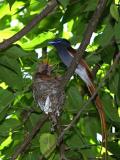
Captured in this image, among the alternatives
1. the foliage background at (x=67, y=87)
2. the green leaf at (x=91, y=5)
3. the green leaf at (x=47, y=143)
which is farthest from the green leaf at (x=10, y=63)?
the green leaf at (x=47, y=143)

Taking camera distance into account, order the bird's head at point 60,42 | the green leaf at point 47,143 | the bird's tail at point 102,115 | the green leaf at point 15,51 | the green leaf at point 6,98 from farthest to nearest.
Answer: the bird's head at point 60,42, the green leaf at point 6,98, the green leaf at point 15,51, the bird's tail at point 102,115, the green leaf at point 47,143

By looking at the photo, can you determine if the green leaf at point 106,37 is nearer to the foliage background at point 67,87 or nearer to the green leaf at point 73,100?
the foliage background at point 67,87

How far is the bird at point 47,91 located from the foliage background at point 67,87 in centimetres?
6

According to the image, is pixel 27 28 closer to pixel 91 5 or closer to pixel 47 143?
pixel 47 143

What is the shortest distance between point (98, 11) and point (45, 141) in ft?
2.46

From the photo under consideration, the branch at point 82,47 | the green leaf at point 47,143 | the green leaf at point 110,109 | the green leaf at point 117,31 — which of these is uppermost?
the green leaf at point 117,31

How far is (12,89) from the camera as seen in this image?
3.25 meters

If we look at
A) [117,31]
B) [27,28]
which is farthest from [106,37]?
[27,28]

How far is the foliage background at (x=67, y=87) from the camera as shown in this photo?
310cm

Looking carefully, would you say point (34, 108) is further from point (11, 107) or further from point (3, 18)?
point (3, 18)

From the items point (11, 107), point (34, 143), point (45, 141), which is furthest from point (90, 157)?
point (45, 141)

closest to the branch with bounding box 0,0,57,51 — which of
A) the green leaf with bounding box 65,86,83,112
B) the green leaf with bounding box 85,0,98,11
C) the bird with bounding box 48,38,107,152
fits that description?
the bird with bounding box 48,38,107,152

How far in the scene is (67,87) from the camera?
3.36 meters

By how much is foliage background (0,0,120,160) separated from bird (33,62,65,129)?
0.19 feet
